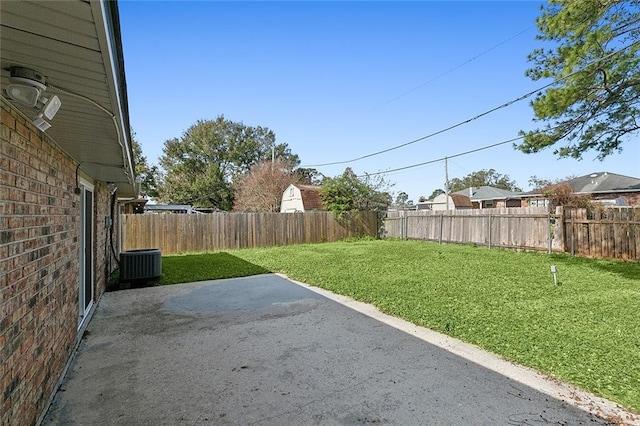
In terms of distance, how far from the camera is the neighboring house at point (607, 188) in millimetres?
18633

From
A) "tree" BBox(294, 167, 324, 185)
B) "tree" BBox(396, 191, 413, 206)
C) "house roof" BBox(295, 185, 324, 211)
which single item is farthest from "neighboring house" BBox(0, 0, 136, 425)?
"tree" BBox(294, 167, 324, 185)

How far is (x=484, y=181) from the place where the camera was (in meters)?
50.8

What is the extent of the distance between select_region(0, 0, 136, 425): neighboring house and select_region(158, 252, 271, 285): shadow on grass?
414cm

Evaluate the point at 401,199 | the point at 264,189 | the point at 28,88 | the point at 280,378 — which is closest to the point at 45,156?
the point at 28,88

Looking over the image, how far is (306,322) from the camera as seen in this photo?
4.64 m

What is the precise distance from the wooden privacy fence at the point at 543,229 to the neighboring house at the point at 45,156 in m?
11.7

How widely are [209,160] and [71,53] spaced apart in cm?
3302

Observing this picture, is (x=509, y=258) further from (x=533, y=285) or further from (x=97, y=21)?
(x=97, y=21)

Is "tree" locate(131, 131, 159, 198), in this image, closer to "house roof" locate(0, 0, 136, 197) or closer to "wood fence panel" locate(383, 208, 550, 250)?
"wood fence panel" locate(383, 208, 550, 250)

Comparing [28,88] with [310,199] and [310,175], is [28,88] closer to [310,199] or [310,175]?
[310,199]

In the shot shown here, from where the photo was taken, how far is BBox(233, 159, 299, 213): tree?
26.4m

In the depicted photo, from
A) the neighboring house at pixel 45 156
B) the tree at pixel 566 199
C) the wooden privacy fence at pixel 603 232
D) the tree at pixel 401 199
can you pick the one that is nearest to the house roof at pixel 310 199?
the tree at pixel 401 199

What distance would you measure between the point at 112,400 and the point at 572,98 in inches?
378

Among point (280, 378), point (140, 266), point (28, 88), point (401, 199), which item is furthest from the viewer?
point (401, 199)
